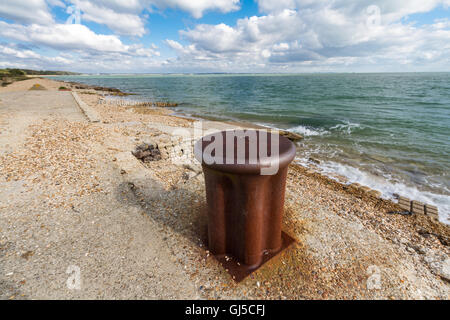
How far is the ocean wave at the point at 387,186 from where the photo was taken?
18.1 feet

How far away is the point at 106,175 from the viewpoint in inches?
174

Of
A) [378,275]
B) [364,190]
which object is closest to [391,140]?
[364,190]

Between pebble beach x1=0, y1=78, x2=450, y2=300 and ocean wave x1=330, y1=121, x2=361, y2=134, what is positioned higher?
pebble beach x1=0, y1=78, x2=450, y2=300

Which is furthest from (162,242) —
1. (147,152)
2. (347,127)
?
(347,127)

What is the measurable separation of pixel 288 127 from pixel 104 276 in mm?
14801

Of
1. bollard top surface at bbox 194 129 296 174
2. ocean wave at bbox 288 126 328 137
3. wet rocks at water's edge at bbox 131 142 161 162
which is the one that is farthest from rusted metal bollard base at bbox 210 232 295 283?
ocean wave at bbox 288 126 328 137

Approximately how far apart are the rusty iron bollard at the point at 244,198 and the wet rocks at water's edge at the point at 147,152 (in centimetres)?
437

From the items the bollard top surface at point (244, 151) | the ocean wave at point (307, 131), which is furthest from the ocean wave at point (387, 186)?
the ocean wave at point (307, 131)

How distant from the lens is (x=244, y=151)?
6.84 feet

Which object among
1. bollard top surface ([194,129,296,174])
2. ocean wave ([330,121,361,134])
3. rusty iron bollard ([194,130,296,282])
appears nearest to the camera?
bollard top surface ([194,129,296,174])

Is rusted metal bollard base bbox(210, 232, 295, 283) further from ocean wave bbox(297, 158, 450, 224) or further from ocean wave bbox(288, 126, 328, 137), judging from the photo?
ocean wave bbox(288, 126, 328, 137)

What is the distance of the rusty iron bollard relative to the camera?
6.45ft

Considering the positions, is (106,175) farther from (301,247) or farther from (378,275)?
(378,275)

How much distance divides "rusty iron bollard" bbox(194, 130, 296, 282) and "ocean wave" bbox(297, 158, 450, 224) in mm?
5105
